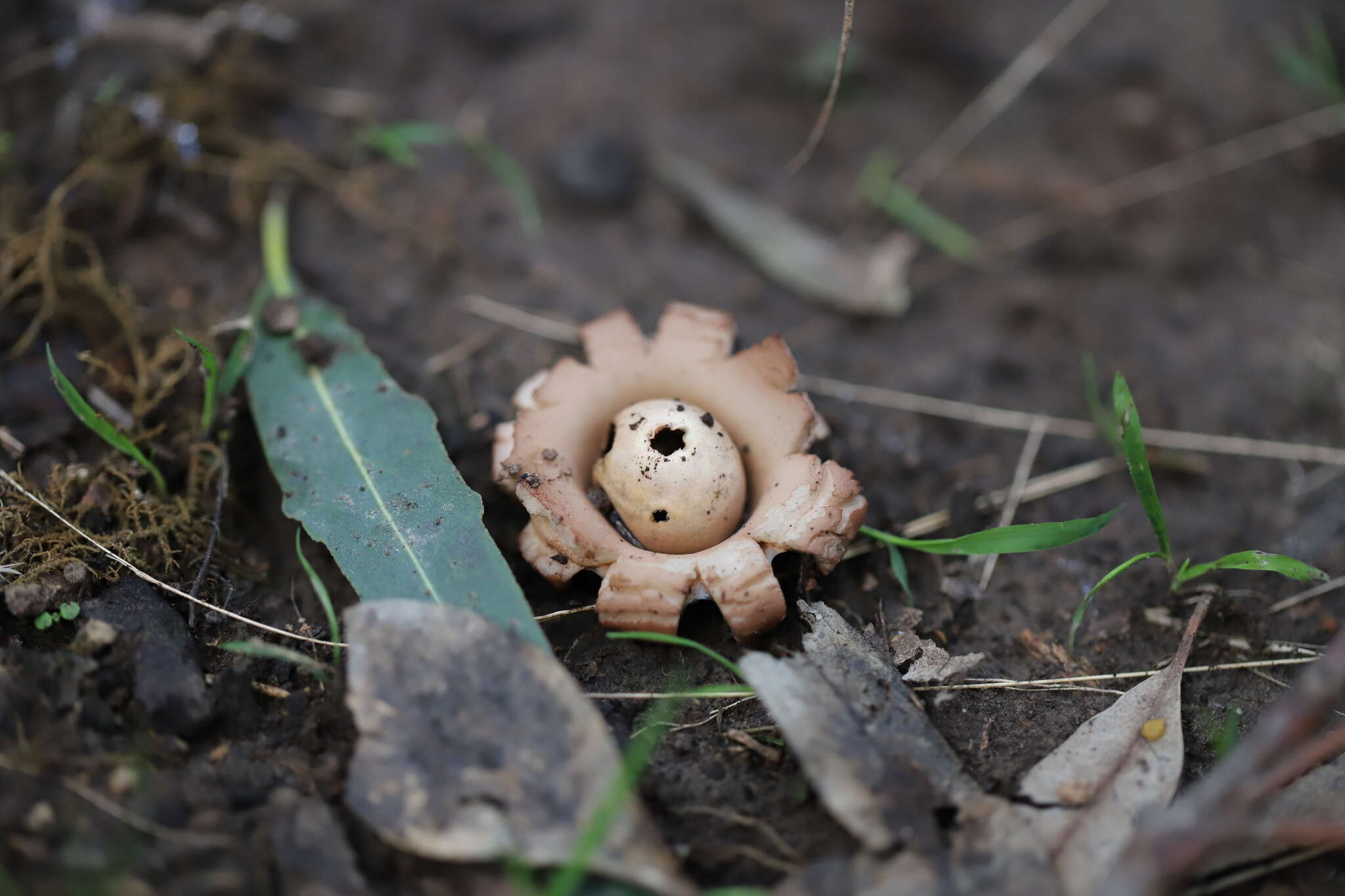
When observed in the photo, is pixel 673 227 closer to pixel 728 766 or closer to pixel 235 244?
pixel 235 244

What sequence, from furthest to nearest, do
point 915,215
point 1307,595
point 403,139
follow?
point 915,215 → point 403,139 → point 1307,595

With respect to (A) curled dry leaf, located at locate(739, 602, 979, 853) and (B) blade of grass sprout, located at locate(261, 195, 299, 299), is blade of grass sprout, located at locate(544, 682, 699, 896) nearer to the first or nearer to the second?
(A) curled dry leaf, located at locate(739, 602, 979, 853)

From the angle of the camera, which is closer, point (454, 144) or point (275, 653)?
point (275, 653)

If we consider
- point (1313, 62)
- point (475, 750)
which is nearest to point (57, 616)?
point (475, 750)

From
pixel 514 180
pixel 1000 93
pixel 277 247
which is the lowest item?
pixel 277 247

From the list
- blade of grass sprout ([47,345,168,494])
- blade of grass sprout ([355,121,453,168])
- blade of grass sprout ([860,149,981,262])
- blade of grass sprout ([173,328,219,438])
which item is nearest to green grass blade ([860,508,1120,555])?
blade of grass sprout ([860,149,981,262])

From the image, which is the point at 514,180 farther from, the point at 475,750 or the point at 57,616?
the point at 475,750
